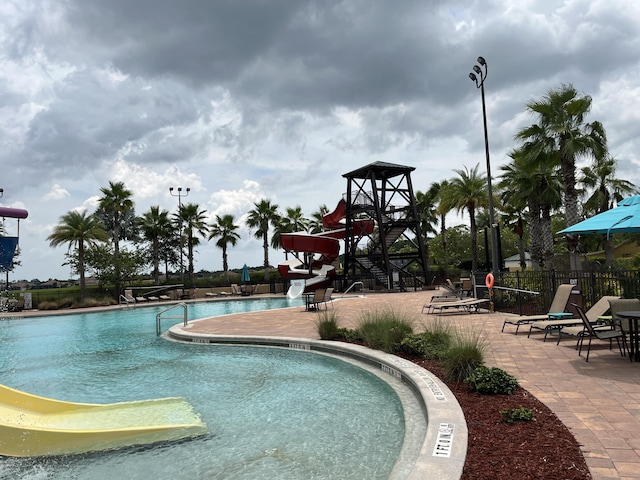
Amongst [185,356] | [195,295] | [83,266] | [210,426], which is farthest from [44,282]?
[210,426]

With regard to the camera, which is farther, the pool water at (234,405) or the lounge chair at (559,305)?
the lounge chair at (559,305)

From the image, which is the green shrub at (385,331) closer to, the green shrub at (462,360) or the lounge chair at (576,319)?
the green shrub at (462,360)

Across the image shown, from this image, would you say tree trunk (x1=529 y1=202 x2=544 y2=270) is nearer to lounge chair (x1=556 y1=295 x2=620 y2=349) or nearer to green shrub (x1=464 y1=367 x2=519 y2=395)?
lounge chair (x1=556 y1=295 x2=620 y2=349)

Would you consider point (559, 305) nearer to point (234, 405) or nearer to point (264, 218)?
point (234, 405)

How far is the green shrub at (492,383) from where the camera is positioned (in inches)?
211

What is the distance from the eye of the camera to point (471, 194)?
35.0 metres

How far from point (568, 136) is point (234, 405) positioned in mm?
15658

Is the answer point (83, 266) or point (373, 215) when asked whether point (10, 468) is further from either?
point (83, 266)

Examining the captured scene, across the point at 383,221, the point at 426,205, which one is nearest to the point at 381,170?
the point at 383,221

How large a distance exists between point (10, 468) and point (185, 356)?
5780mm

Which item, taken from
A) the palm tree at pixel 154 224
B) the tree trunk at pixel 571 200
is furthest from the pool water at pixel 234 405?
the palm tree at pixel 154 224

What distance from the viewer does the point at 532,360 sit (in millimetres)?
7191

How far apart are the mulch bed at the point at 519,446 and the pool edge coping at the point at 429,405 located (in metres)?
0.10

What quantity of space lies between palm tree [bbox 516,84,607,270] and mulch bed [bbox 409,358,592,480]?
1376 cm
